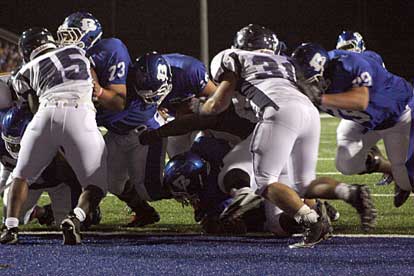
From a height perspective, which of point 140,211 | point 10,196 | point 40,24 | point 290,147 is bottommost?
point 40,24

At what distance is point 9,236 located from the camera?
505 cm

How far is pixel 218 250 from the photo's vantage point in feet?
16.0

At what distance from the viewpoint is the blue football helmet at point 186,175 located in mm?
5469

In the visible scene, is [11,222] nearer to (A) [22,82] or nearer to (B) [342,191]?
(A) [22,82]

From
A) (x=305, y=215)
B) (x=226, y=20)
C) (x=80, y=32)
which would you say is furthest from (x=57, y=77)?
(x=226, y=20)

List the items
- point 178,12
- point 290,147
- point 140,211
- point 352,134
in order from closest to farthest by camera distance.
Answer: point 290,147 < point 140,211 < point 352,134 < point 178,12

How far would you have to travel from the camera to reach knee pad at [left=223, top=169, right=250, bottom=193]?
18.0 ft

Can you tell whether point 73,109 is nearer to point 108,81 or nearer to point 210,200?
point 108,81

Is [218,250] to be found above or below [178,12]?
above

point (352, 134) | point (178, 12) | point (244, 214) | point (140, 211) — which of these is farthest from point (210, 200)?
point (178, 12)

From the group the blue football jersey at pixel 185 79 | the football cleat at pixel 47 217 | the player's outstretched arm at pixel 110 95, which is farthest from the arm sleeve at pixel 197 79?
the football cleat at pixel 47 217

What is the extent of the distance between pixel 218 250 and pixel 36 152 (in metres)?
1.13

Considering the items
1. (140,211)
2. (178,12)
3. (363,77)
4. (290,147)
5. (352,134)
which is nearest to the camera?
(290,147)

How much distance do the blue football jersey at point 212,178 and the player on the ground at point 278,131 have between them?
13.2 inches
